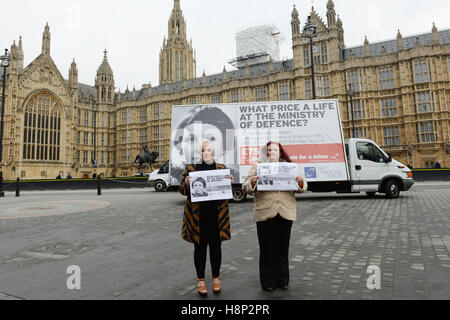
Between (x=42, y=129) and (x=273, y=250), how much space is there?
5543 cm

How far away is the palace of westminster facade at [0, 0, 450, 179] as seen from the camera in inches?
1286

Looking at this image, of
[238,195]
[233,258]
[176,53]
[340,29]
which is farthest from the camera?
[176,53]

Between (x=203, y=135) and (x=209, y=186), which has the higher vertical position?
(x=203, y=135)

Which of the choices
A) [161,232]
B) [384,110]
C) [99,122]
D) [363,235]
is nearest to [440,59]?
[384,110]

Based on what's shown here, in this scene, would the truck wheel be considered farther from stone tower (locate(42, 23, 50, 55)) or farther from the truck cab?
stone tower (locate(42, 23, 50, 55))

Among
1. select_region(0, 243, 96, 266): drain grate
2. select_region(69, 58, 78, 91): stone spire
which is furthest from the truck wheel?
select_region(69, 58, 78, 91): stone spire

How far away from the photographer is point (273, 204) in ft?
10.0

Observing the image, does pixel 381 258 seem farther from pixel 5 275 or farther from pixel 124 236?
pixel 5 275

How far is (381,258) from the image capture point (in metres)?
4.16

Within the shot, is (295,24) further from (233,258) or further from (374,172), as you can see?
(233,258)

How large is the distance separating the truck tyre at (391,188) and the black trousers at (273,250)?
35.0 feet

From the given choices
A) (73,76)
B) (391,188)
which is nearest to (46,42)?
(73,76)

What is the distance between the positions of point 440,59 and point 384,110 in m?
8.13

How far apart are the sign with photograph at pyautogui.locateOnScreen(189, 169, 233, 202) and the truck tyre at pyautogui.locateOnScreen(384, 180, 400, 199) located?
1119 centimetres
